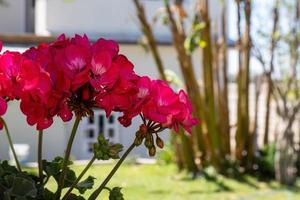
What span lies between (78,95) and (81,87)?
0.08ft

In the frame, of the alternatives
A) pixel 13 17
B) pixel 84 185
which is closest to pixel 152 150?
pixel 84 185

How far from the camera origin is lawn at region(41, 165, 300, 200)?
656 cm

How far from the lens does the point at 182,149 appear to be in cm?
833

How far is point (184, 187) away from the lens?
7.28 meters

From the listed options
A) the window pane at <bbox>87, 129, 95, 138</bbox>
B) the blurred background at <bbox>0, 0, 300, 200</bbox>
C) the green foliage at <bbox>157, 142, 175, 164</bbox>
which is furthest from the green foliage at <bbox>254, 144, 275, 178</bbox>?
the window pane at <bbox>87, 129, 95, 138</bbox>

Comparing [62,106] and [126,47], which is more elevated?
[126,47]

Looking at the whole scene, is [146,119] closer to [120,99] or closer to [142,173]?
[120,99]

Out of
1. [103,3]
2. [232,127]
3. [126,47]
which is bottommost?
[232,127]

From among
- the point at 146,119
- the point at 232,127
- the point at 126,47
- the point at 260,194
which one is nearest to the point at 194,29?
the point at 260,194

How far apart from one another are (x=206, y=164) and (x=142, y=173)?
0.89 m

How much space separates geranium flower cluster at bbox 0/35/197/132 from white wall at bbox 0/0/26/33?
851 cm

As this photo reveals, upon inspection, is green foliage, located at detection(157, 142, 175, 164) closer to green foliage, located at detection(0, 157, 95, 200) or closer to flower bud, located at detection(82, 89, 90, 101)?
green foliage, located at detection(0, 157, 95, 200)

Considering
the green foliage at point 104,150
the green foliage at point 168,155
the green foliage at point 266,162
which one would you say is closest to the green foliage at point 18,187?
the green foliage at point 104,150

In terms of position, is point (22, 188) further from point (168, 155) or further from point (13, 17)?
point (13, 17)
